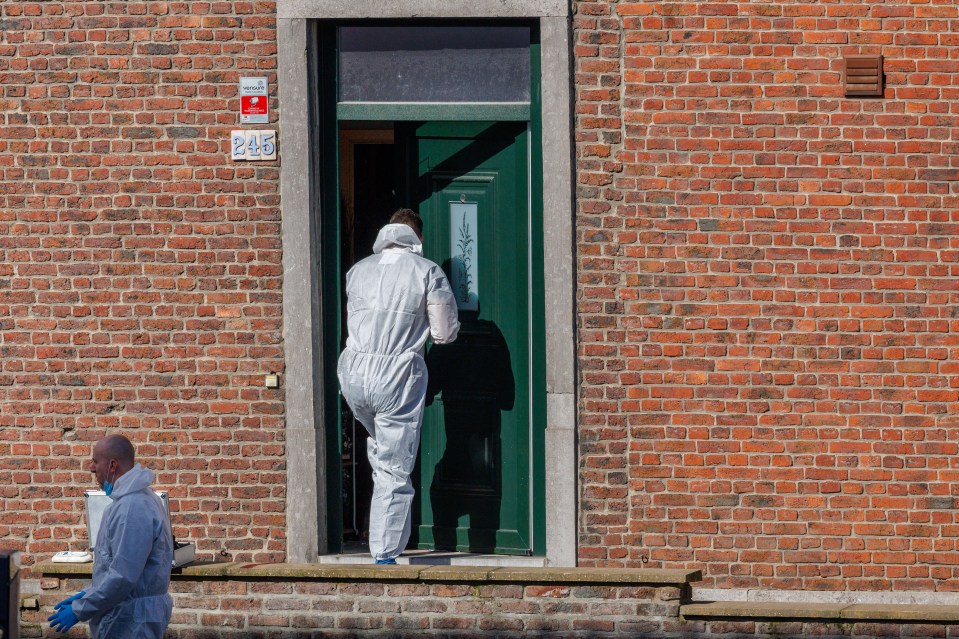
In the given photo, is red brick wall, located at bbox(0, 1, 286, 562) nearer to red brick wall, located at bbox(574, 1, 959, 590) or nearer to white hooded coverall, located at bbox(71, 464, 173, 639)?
red brick wall, located at bbox(574, 1, 959, 590)

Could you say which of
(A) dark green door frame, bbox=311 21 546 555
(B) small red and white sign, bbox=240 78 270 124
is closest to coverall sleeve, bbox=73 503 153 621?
(A) dark green door frame, bbox=311 21 546 555

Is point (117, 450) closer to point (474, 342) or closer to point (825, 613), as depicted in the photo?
point (474, 342)

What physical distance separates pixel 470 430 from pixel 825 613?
2.33 metres

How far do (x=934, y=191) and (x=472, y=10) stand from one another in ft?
9.24

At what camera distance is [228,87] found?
8188mm

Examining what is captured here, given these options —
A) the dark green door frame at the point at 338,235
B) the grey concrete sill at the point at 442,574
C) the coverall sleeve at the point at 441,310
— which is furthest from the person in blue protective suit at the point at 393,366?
the dark green door frame at the point at 338,235

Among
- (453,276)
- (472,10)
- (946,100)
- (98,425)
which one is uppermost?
(472,10)

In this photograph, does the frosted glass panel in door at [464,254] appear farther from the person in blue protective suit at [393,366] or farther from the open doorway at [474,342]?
the person in blue protective suit at [393,366]

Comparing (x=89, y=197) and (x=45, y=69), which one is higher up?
(x=45, y=69)

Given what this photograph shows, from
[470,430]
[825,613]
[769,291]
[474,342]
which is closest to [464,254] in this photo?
[474,342]

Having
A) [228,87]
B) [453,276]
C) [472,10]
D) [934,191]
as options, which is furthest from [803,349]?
[228,87]

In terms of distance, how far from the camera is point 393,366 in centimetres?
769

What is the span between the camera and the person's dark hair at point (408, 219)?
7918 mm

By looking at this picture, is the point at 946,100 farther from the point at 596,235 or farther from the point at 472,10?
the point at 472,10
